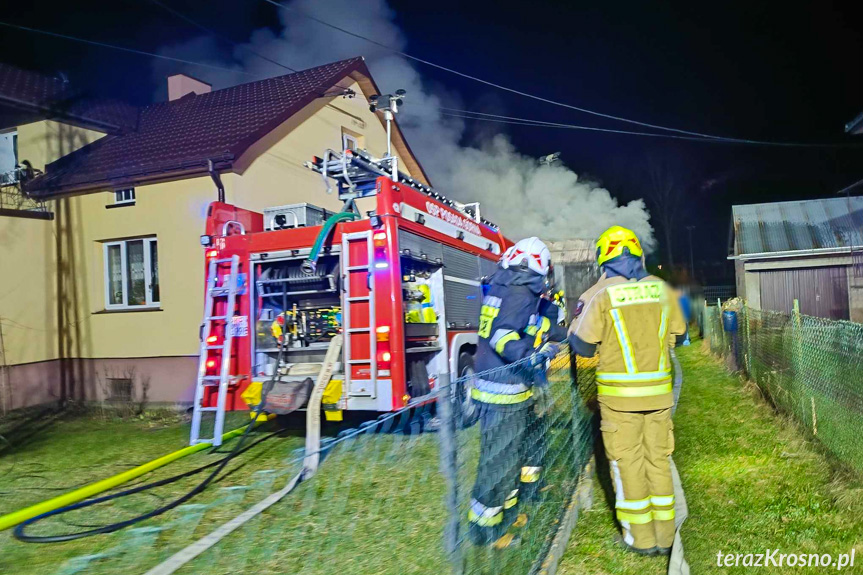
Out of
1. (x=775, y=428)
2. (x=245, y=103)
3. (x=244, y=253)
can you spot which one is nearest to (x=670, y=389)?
(x=775, y=428)

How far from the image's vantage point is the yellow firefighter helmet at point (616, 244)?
3.75 metres

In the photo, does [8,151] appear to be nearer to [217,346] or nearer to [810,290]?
[217,346]

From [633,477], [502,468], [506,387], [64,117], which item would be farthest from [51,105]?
[633,477]

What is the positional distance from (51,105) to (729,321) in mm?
12887

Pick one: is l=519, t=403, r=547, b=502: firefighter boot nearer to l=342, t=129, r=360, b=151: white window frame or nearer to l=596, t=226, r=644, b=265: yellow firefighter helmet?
l=596, t=226, r=644, b=265: yellow firefighter helmet

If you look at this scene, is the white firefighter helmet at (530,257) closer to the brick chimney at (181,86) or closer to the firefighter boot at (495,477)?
the firefighter boot at (495,477)

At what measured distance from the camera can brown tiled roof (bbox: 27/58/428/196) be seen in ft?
34.4

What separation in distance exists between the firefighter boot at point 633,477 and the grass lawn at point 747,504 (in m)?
0.13

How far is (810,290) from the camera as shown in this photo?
60.0ft

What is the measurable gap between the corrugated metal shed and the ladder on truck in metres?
16.8

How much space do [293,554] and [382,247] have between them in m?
4.12

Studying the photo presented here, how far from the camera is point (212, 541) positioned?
2369 mm

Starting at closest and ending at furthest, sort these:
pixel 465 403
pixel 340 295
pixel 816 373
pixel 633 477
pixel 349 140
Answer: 1. pixel 465 403
2. pixel 633 477
3. pixel 816 373
4. pixel 340 295
5. pixel 349 140

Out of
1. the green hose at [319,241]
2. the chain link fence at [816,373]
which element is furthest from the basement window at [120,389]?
the chain link fence at [816,373]
